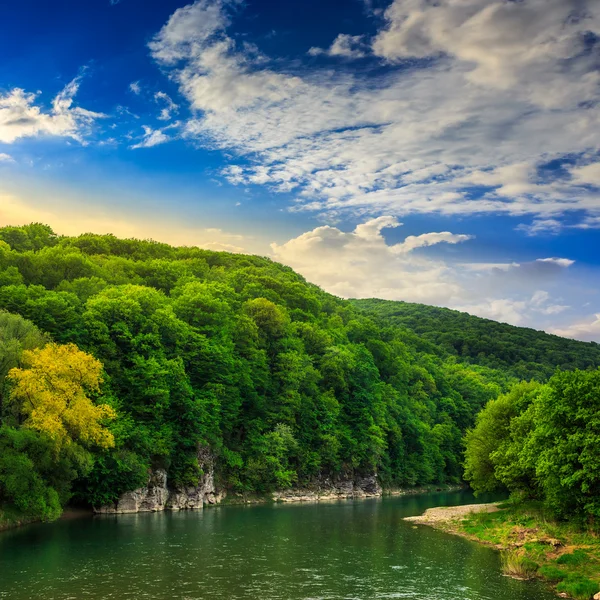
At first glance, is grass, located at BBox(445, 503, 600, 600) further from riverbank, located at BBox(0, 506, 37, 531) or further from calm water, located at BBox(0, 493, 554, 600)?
riverbank, located at BBox(0, 506, 37, 531)

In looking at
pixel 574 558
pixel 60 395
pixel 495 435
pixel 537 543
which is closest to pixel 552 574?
pixel 574 558

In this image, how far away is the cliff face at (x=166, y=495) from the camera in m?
69.6

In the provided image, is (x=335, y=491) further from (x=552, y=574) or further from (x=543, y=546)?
(x=552, y=574)

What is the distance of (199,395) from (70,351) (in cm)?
2630

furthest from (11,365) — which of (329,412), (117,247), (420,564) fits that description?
(117,247)

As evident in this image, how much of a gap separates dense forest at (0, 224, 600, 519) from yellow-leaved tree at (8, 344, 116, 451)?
0.40 ft

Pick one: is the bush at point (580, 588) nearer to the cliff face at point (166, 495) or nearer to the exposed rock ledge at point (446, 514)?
the exposed rock ledge at point (446, 514)

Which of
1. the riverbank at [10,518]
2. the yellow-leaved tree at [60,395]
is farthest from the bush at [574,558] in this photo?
the riverbank at [10,518]

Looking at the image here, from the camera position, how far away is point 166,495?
7569 cm

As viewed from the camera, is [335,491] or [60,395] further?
[335,491]

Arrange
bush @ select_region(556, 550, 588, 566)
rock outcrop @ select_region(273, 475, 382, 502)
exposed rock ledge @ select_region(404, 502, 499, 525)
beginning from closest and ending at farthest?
bush @ select_region(556, 550, 588, 566)
exposed rock ledge @ select_region(404, 502, 499, 525)
rock outcrop @ select_region(273, 475, 382, 502)

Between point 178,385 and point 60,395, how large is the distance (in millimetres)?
22011

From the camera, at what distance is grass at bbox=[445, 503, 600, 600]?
36812mm

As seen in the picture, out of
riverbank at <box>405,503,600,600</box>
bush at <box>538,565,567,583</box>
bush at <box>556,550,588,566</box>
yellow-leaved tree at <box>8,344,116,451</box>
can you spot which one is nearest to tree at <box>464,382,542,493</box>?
riverbank at <box>405,503,600,600</box>
